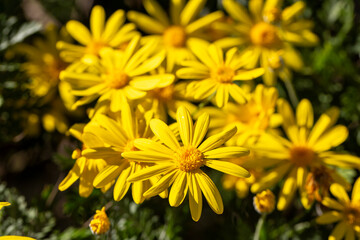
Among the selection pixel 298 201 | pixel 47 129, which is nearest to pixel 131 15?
pixel 47 129

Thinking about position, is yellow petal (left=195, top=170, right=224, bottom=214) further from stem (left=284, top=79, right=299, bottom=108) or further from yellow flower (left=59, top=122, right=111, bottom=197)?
stem (left=284, top=79, right=299, bottom=108)

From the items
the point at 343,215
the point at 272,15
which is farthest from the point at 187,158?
the point at 272,15

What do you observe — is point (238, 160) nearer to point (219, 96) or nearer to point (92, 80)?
point (219, 96)

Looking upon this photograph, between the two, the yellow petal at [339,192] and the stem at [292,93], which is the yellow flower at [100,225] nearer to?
the yellow petal at [339,192]

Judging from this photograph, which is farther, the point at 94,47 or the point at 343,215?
the point at 94,47

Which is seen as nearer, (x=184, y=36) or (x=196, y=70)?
(x=196, y=70)

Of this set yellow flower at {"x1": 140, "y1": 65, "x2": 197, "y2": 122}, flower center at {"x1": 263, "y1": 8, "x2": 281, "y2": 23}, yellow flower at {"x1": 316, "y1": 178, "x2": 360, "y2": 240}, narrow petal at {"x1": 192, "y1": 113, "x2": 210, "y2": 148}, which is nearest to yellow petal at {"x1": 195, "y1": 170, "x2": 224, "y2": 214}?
narrow petal at {"x1": 192, "y1": 113, "x2": 210, "y2": 148}

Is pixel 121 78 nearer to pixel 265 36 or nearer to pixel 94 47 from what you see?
pixel 94 47
